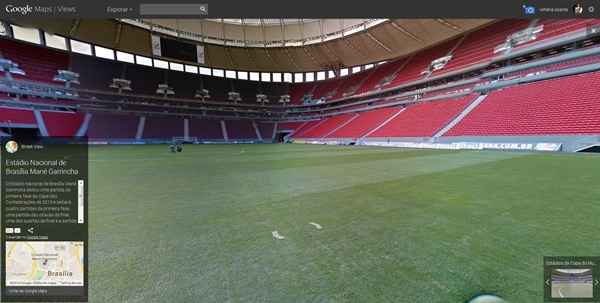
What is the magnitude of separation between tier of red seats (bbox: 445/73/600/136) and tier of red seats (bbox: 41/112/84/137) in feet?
133

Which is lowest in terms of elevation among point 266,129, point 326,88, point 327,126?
point 327,126

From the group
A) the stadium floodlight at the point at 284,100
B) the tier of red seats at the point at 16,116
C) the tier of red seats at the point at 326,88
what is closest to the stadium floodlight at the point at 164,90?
the tier of red seats at the point at 16,116

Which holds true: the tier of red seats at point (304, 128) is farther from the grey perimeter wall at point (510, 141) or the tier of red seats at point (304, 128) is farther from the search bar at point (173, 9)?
the search bar at point (173, 9)

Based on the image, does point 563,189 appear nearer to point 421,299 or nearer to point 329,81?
point 421,299

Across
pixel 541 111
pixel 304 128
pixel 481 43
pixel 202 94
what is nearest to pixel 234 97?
pixel 202 94

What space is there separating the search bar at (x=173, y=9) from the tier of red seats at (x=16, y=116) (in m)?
34.3

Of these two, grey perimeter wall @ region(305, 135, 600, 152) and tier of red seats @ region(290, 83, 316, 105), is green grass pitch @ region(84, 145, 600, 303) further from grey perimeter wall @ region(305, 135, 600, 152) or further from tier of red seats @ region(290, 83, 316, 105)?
tier of red seats @ region(290, 83, 316, 105)

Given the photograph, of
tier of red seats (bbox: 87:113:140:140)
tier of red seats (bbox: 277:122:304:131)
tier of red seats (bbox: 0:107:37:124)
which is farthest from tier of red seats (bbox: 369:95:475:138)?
tier of red seats (bbox: 0:107:37:124)

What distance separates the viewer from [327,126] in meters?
38.5

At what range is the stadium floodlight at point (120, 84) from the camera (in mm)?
34666

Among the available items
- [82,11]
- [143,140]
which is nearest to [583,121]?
[82,11]

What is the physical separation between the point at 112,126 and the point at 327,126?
31.6 meters

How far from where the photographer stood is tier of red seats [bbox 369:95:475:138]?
800 inches

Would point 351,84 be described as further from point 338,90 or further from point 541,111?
point 541,111
